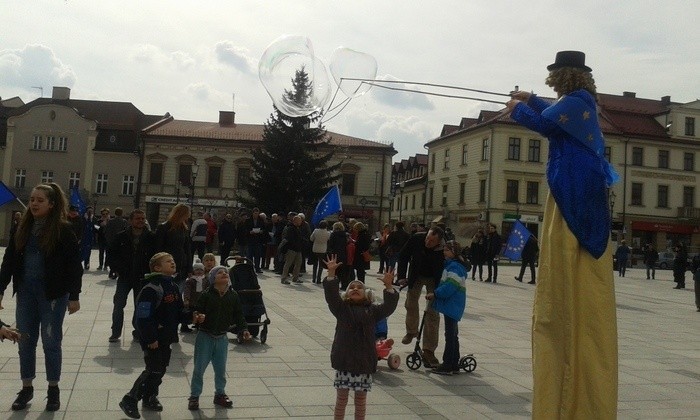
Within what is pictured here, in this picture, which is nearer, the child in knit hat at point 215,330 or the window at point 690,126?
the child in knit hat at point 215,330

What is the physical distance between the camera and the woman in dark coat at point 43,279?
600 cm

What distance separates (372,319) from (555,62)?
2511mm

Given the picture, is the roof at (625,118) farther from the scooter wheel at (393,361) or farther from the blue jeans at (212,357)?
the blue jeans at (212,357)

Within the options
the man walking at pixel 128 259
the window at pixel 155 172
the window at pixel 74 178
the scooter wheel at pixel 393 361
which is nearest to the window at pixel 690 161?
the window at pixel 155 172

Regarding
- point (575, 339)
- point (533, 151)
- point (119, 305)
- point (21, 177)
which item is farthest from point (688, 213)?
point (575, 339)

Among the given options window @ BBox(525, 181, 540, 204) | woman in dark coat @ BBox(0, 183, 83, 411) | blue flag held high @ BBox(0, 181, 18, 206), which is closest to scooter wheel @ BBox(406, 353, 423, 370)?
woman in dark coat @ BBox(0, 183, 83, 411)

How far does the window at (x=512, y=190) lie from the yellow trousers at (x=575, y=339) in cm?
5515

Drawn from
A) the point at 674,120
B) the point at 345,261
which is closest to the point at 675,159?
the point at 674,120

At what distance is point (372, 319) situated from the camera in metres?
5.89

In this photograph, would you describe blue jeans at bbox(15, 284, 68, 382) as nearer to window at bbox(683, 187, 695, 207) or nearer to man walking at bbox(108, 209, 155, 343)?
man walking at bbox(108, 209, 155, 343)

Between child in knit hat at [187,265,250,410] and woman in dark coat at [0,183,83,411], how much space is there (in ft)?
3.82

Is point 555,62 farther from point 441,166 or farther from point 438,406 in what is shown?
point 441,166

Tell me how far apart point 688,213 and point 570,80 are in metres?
61.5

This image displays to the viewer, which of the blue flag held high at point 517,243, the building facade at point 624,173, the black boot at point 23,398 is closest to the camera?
the black boot at point 23,398
